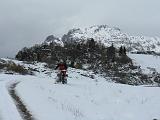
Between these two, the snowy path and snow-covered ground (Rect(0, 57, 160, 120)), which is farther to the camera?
snow-covered ground (Rect(0, 57, 160, 120))

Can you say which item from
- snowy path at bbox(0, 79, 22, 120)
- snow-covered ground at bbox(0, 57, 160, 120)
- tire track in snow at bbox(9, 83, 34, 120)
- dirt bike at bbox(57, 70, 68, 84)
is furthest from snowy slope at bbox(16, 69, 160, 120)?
dirt bike at bbox(57, 70, 68, 84)

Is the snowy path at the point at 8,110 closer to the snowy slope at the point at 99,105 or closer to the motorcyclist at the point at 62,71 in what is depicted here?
the snowy slope at the point at 99,105

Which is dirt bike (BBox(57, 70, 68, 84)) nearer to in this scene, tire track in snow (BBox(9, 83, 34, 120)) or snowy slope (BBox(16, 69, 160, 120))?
snowy slope (BBox(16, 69, 160, 120))

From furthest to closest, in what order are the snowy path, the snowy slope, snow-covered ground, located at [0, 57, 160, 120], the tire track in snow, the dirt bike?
the dirt bike → the snowy slope → snow-covered ground, located at [0, 57, 160, 120] → the tire track in snow → the snowy path

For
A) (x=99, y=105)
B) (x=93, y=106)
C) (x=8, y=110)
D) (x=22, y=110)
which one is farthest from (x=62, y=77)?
(x=8, y=110)

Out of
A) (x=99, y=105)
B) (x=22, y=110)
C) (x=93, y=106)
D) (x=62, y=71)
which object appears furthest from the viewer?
(x=62, y=71)

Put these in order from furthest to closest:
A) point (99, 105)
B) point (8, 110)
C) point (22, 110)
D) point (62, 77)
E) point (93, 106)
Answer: point (62, 77)
point (99, 105)
point (93, 106)
point (22, 110)
point (8, 110)

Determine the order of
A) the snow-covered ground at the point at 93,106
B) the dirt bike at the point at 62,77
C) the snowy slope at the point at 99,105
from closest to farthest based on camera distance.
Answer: the snow-covered ground at the point at 93,106 < the snowy slope at the point at 99,105 < the dirt bike at the point at 62,77

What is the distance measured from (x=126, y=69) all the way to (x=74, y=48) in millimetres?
22497

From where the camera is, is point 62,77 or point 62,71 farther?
point 62,71

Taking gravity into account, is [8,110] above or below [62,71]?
below

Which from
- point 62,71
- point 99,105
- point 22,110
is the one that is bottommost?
point 99,105

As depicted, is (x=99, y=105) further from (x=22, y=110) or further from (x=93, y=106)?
(x=22, y=110)

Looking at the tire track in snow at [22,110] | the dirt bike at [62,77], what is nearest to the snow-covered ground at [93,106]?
the tire track in snow at [22,110]
